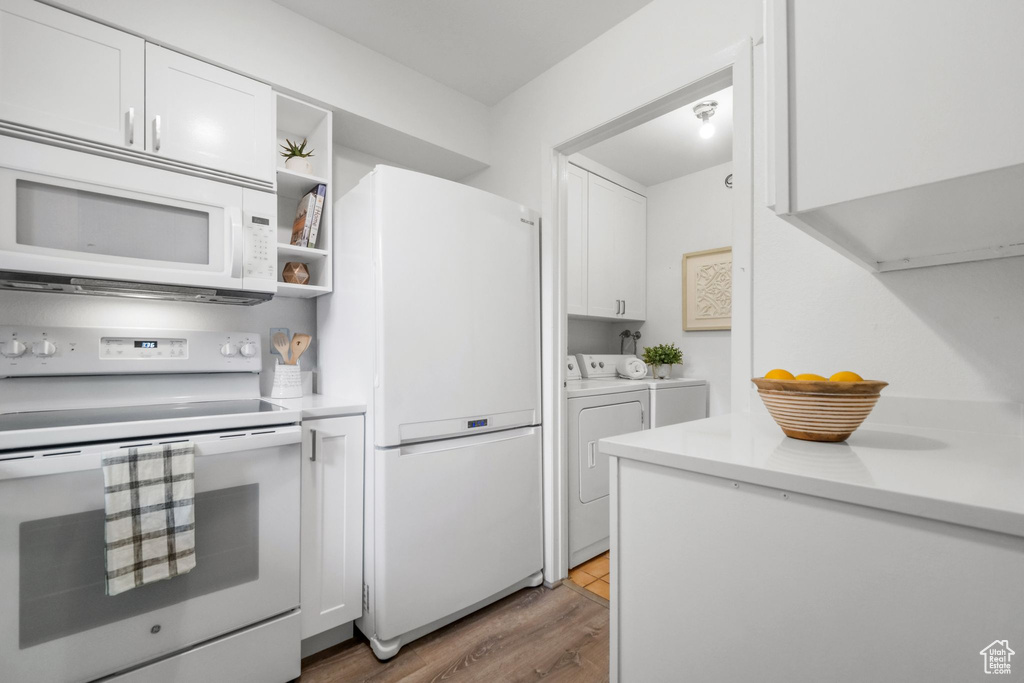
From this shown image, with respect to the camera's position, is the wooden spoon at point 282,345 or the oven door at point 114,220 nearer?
the oven door at point 114,220

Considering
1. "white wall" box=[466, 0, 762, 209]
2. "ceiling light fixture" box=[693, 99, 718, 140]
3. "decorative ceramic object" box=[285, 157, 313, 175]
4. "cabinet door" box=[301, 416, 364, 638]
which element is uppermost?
"ceiling light fixture" box=[693, 99, 718, 140]

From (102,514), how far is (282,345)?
88cm

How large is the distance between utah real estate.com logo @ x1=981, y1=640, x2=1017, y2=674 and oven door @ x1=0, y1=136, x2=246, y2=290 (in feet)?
6.55

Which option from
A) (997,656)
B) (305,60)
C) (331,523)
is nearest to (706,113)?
(305,60)

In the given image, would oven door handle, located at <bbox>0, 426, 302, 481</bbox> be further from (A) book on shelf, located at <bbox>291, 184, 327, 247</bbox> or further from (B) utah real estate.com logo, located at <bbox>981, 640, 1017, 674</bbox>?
(B) utah real estate.com logo, located at <bbox>981, 640, 1017, 674</bbox>

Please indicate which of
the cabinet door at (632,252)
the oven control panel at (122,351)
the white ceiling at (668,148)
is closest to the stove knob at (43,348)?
the oven control panel at (122,351)

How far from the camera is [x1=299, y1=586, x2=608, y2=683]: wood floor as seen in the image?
1.55 metres

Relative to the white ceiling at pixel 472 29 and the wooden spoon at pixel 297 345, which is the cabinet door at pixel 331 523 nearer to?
the wooden spoon at pixel 297 345

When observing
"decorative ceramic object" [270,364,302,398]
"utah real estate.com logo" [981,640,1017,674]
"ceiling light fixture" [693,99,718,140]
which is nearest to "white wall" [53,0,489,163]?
"decorative ceramic object" [270,364,302,398]

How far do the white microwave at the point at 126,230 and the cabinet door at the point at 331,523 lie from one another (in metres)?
0.63

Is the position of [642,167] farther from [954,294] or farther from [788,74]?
[788,74]

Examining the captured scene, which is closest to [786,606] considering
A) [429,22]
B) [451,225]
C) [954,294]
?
[954,294]

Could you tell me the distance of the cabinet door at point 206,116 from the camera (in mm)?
1522

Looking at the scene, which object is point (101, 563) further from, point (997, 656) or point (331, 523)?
point (997, 656)
